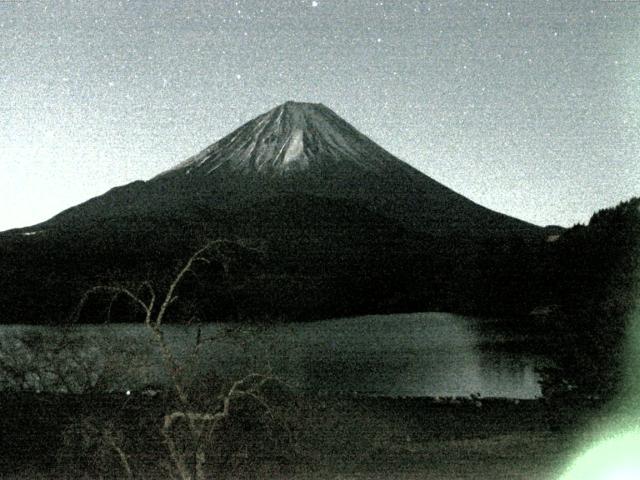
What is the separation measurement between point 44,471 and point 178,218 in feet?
470

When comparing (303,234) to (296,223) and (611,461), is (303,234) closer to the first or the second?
(296,223)

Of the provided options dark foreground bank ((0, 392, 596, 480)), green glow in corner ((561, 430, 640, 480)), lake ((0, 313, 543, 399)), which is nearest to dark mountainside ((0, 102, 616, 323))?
lake ((0, 313, 543, 399))

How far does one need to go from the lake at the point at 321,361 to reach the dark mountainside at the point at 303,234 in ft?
82.6

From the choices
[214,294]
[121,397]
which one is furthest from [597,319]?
[214,294]

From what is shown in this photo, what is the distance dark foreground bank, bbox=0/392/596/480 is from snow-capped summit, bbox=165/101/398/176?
504 ft

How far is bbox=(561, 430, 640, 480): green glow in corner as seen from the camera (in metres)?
10.3

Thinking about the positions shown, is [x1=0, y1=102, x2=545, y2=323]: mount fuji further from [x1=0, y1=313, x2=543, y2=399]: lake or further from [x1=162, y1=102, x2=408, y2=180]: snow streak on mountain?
[x1=0, y1=313, x2=543, y2=399]: lake

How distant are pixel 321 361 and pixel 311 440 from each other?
1923 cm

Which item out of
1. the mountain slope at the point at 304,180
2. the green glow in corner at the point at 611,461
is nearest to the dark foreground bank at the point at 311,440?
the green glow in corner at the point at 611,461

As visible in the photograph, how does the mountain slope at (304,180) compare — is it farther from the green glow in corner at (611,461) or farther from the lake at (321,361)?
the green glow in corner at (611,461)

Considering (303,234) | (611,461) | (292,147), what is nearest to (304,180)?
(292,147)

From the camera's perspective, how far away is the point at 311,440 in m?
15.2

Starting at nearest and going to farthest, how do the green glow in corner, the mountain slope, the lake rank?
the green glow in corner
the lake
the mountain slope

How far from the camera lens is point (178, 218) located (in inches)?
6063
